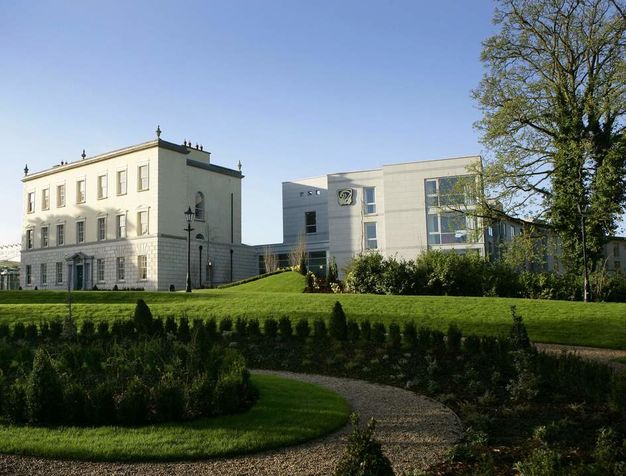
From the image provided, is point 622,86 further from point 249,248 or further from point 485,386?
point 249,248

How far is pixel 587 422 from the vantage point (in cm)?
647

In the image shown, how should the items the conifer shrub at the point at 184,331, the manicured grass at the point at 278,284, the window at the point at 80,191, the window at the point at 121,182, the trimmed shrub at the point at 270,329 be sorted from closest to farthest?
the conifer shrub at the point at 184,331 → the trimmed shrub at the point at 270,329 → the manicured grass at the point at 278,284 → the window at the point at 121,182 → the window at the point at 80,191

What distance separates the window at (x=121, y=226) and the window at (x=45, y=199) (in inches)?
411

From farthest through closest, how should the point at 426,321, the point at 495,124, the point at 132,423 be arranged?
the point at 495,124, the point at 426,321, the point at 132,423

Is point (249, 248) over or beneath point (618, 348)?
over

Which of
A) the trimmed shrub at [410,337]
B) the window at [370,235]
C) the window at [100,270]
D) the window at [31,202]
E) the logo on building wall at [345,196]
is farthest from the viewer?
the window at [31,202]

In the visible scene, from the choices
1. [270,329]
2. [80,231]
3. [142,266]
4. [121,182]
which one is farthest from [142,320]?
[80,231]

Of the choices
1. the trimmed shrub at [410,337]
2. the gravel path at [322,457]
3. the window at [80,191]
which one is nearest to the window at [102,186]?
the window at [80,191]

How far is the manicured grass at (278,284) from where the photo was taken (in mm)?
31172

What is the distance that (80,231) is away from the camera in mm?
48594

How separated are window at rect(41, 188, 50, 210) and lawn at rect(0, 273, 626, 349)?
1435 inches

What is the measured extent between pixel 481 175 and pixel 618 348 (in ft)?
49.2

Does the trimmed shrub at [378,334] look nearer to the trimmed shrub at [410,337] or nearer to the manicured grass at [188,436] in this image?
the trimmed shrub at [410,337]

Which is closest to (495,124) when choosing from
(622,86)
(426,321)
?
(622,86)
